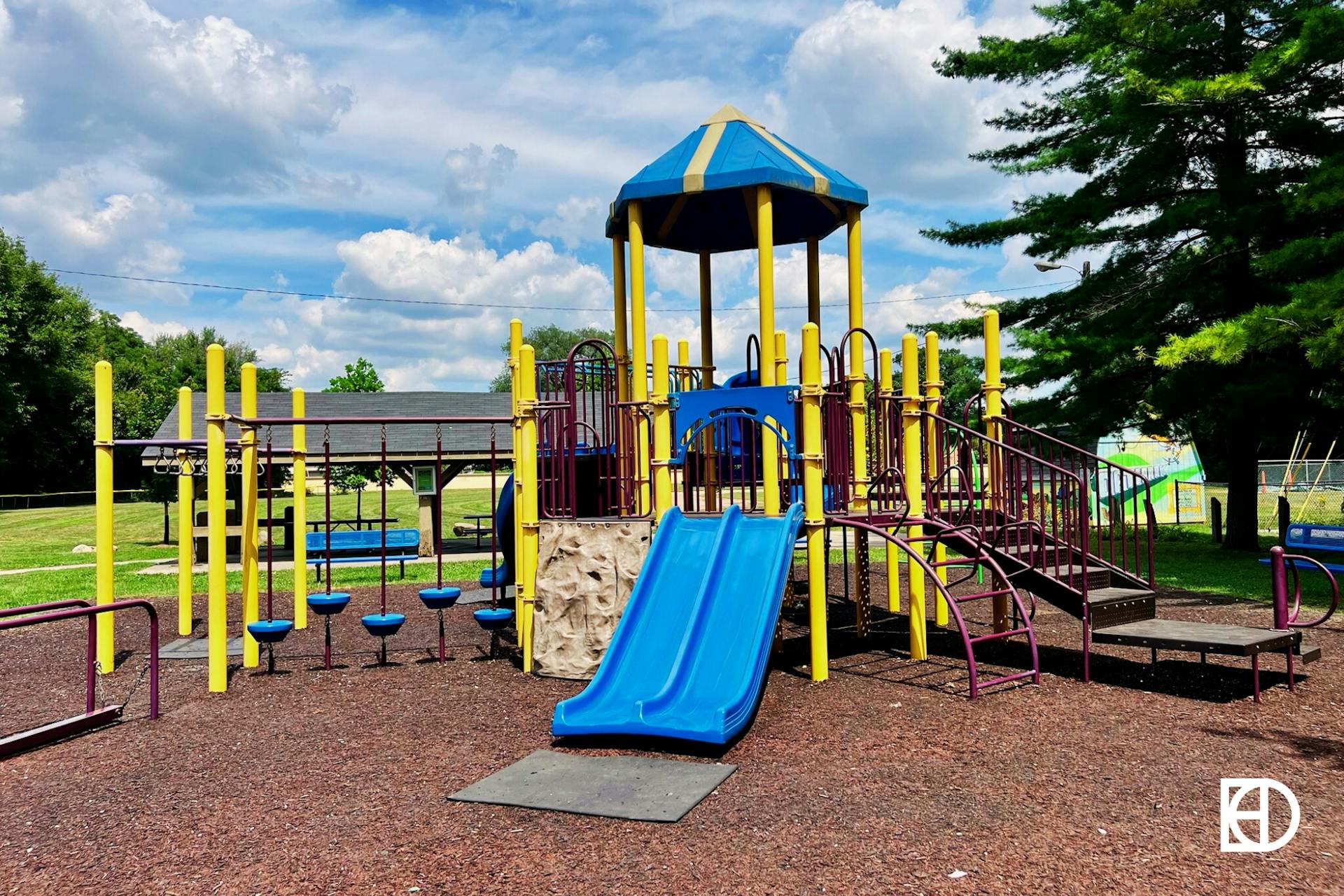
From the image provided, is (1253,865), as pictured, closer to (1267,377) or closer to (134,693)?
(134,693)

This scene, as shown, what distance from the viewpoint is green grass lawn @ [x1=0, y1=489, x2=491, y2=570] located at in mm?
21953

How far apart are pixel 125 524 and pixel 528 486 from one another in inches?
1234

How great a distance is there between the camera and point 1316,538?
1150 centimetres

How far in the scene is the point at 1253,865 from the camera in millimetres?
4043

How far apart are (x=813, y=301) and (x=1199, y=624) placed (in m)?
5.01

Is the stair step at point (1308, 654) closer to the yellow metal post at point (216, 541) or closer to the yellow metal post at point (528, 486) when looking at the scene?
the yellow metal post at point (528, 486)

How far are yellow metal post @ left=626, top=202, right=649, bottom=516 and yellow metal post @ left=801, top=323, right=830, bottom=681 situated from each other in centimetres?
141

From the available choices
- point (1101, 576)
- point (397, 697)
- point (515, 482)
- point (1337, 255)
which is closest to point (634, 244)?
point (515, 482)

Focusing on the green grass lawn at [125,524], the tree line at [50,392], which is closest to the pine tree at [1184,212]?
the green grass lawn at [125,524]

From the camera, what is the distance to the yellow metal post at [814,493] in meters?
7.68

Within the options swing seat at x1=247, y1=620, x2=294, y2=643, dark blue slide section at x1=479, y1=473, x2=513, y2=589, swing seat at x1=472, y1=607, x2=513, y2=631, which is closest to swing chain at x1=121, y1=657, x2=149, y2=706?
swing seat at x1=247, y1=620, x2=294, y2=643

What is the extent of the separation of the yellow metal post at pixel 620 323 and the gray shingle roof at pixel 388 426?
950 centimetres

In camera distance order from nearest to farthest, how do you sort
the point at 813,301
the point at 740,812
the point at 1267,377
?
the point at 740,812 < the point at 813,301 < the point at 1267,377

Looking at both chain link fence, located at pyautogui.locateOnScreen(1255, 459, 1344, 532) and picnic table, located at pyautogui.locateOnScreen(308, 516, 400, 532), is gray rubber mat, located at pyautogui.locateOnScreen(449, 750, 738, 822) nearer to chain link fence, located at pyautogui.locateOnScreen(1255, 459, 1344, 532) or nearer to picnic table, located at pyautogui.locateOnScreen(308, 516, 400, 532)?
picnic table, located at pyautogui.locateOnScreen(308, 516, 400, 532)
